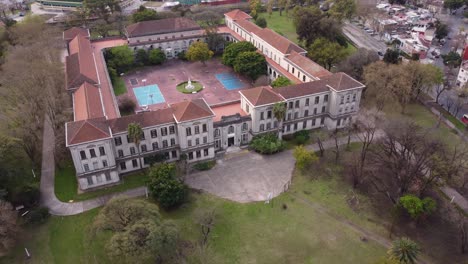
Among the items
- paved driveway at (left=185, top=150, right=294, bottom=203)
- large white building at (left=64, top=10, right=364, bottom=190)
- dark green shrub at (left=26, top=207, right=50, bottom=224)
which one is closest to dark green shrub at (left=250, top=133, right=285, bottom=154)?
paved driveway at (left=185, top=150, right=294, bottom=203)

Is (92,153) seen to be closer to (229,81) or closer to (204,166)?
(204,166)

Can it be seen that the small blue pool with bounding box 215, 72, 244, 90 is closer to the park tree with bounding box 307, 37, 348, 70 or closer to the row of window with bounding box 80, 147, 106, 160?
the park tree with bounding box 307, 37, 348, 70

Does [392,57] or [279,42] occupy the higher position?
[279,42]

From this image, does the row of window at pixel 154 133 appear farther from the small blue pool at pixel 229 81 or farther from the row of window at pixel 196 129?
the small blue pool at pixel 229 81

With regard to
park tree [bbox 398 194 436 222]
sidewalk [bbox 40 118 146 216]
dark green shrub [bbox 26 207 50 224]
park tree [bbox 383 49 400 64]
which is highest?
park tree [bbox 383 49 400 64]

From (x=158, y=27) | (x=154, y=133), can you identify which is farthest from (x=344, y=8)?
(x=154, y=133)

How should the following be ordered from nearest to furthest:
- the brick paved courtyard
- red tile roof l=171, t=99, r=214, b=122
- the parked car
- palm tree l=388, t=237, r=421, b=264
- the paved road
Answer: palm tree l=388, t=237, r=421, b=264, red tile roof l=171, t=99, r=214, b=122, the parked car, the brick paved courtyard, the paved road
